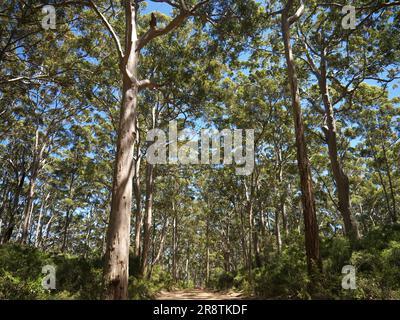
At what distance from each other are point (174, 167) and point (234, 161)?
3972mm

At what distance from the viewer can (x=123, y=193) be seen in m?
5.76

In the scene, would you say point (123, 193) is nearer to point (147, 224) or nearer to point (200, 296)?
point (147, 224)

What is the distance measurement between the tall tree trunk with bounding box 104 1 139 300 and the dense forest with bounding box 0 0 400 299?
3 centimetres

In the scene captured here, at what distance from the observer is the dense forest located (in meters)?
6.84

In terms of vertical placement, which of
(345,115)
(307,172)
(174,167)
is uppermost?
(345,115)

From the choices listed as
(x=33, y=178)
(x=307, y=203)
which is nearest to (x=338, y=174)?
(x=307, y=203)

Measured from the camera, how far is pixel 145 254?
1405 centimetres

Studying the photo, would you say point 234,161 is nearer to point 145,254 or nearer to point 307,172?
point 145,254

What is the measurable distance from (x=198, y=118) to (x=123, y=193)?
9.98m

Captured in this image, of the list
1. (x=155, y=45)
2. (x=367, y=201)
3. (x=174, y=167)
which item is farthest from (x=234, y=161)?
(x=367, y=201)

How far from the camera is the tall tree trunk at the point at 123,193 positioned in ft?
16.8

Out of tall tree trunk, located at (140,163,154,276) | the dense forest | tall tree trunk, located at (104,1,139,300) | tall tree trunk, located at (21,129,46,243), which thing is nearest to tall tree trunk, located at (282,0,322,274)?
the dense forest

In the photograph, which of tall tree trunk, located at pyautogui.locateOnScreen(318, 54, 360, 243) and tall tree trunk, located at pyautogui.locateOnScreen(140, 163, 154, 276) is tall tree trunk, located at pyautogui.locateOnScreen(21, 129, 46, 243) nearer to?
tall tree trunk, located at pyautogui.locateOnScreen(140, 163, 154, 276)

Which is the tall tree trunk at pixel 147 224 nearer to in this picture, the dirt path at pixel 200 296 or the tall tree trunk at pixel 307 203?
the dirt path at pixel 200 296
